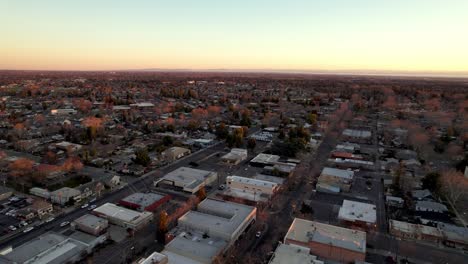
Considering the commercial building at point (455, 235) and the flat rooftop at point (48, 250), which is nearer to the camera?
the flat rooftop at point (48, 250)

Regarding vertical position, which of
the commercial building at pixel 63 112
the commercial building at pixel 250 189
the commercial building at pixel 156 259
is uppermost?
the commercial building at pixel 63 112

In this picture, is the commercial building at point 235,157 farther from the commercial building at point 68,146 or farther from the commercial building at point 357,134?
the commercial building at point 357,134

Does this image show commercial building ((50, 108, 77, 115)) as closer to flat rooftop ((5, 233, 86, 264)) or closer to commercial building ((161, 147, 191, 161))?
commercial building ((161, 147, 191, 161))

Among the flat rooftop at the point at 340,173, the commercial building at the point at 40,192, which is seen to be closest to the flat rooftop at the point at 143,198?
the commercial building at the point at 40,192

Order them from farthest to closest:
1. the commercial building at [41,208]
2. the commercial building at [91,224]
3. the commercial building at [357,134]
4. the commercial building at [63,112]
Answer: the commercial building at [63,112]
the commercial building at [357,134]
the commercial building at [41,208]
the commercial building at [91,224]

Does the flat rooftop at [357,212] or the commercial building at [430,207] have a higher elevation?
the flat rooftop at [357,212]

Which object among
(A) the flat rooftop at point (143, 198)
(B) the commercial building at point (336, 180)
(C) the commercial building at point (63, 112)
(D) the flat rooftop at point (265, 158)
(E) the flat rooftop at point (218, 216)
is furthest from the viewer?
(C) the commercial building at point (63, 112)

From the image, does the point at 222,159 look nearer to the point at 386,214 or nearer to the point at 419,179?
the point at 386,214

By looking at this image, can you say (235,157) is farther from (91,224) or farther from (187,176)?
(91,224)
